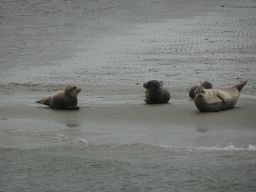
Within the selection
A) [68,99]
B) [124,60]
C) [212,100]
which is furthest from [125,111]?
[124,60]

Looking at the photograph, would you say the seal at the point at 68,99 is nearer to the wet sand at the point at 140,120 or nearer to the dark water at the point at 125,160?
the wet sand at the point at 140,120

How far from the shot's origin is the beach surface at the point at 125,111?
18.4 feet

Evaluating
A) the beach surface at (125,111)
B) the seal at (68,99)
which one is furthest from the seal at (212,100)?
the seal at (68,99)

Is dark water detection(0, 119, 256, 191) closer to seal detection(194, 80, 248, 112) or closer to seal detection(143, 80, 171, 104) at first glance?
seal detection(194, 80, 248, 112)

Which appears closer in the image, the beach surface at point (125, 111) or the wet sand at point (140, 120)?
the beach surface at point (125, 111)

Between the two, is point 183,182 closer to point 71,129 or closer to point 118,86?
point 71,129

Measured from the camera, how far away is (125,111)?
880 centimetres

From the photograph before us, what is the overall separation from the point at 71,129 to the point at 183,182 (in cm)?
271

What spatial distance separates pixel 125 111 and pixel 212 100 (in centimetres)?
159

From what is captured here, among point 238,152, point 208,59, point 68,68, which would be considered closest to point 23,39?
point 68,68

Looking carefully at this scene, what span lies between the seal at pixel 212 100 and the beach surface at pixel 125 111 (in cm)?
13

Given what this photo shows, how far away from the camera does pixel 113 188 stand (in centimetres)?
521

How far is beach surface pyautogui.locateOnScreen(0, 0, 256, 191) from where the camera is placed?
5621 millimetres

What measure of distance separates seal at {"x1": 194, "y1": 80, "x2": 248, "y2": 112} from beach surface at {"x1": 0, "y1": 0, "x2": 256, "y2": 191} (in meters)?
0.13
